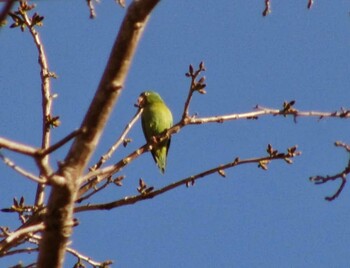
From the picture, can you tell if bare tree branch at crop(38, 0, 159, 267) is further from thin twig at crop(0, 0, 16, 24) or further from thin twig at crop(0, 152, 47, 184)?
thin twig at crop(0, 0, 16, 24)

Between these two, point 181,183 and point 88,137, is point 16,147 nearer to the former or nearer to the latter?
point 88,137

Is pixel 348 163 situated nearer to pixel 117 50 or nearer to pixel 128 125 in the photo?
pixel 128 125

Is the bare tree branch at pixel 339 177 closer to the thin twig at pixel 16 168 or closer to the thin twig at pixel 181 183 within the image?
the thin twig at pixel 181 183

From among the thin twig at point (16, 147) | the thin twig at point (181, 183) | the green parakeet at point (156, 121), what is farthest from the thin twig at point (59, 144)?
the green parakeet at point (156, 121)

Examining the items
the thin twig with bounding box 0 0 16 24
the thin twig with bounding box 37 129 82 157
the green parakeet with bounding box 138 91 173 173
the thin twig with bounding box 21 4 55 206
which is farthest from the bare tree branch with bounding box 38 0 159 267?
the green parakeet with bounding box 138 91 173 173

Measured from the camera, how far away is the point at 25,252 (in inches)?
131

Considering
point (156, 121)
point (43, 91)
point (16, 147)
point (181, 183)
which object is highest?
point (156, 121)

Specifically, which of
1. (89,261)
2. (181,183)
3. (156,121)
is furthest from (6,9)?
(156,121)

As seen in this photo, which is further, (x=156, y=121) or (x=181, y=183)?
(x=156, y=121)

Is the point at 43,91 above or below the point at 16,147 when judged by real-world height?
above

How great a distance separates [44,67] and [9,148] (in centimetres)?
214

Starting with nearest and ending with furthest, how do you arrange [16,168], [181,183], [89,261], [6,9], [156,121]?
[6,9]
[16,168]
[181,183]
[89,261]
[156,121]

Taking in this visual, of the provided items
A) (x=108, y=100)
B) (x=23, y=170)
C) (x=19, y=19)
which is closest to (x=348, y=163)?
A: (x=108, y=100)

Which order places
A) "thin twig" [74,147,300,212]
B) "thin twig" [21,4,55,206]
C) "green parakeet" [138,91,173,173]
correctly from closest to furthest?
"thin twig" [74,147,300,212]
"thin twig" [21,4,55,206]
"green parakeet" [138,91,173,173]
